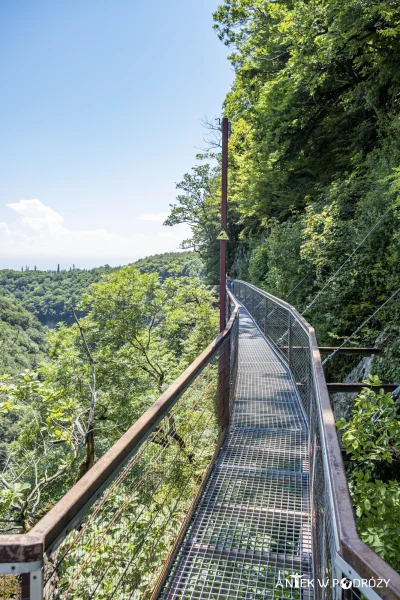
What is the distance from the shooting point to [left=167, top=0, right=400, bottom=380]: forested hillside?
22.6 feet

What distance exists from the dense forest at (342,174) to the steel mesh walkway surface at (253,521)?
0.52 meters

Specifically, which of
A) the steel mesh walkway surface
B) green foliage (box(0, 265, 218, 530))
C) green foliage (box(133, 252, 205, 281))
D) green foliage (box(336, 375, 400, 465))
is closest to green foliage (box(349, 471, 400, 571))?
green foliage (box(336, 375, 400, 465))

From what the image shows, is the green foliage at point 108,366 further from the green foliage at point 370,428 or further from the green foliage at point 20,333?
the green foliage at point 20,333

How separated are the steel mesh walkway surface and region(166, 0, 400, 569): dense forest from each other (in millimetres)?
521

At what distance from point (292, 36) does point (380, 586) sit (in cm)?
1085

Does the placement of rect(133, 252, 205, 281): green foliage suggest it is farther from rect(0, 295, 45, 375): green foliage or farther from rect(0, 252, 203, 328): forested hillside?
rect(0, 295, 45, 375): green foliage

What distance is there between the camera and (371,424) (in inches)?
125

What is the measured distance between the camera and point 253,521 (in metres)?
3.05

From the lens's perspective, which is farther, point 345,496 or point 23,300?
point 23,300

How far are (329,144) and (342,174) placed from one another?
1396 millimetres

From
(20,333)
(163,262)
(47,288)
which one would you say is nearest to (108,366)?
(163,262)

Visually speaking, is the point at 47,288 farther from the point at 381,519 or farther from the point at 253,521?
the point at 381,519

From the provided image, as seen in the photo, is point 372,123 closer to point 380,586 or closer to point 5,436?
point 380,586

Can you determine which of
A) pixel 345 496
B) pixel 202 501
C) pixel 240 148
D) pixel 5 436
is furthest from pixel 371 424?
pixel 5 436
